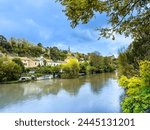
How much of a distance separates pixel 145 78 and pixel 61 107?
130 inches

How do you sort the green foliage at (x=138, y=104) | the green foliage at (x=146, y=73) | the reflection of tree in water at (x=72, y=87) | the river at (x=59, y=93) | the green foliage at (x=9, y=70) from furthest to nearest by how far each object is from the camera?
1. the reflection of tree in water at (x=72, y=87)
2. the green foliage at (x=9, y=70)
3. the river at (x=59, y=93)
4. the green foliage at (x=146, y=73)
5. the green foliage at (x=138, y=104)

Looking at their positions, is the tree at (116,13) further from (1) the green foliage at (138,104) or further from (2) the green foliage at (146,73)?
(1) the green foliage at (138,104)

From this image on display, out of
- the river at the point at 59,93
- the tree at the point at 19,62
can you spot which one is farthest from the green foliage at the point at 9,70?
the river at the point at 59,93

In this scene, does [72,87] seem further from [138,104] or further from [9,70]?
[138,104]

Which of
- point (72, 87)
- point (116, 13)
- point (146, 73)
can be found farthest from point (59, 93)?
point (116, 13)

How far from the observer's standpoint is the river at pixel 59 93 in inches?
311

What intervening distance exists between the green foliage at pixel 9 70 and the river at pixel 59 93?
376 mm

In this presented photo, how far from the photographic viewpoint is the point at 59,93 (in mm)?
10023

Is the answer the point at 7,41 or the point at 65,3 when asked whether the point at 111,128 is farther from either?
the point at 7,41

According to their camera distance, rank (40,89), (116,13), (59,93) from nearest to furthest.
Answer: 1. (116,13)
2. (59,93)
3. (40,89)

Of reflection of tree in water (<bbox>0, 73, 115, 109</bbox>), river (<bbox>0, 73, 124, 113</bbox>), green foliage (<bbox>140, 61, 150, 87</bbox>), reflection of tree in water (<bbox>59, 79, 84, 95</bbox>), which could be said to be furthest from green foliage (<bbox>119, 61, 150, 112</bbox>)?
reflection of tree in water (<bbox>59, 79, 84, 95</bbox>)

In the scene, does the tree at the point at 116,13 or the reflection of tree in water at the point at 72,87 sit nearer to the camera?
the tree at the point at 116,13

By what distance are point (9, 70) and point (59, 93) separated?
7.52 feet

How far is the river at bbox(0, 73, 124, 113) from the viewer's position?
789 cm
